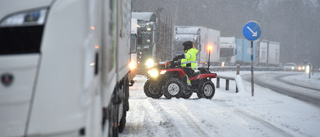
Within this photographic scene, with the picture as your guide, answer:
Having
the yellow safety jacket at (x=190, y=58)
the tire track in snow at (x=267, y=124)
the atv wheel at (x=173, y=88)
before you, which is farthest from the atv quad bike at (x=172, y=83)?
the tire track in snow at (x=267, y=124)

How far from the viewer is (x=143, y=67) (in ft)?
77.7

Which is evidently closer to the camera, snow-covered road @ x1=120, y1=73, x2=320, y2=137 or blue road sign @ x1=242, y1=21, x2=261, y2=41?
snow-covered road @ x1=120, y1=73, x2=320, y2=137

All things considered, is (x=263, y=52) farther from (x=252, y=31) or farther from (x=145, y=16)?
(x=252, y=31)

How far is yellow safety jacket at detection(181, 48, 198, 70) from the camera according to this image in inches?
504

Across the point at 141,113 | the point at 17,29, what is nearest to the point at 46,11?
the point at 17,29

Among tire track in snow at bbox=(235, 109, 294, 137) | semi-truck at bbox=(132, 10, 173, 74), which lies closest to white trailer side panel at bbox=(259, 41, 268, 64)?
semi-truck at bbox=(132, 10, 173, 74)

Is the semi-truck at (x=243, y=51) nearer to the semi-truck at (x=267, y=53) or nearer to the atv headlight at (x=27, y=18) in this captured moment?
the semi-truck at (x=267, y=53)

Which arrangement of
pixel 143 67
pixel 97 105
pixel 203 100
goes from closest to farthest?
pixel 97 105, pixel 203 100, pixel 143 67

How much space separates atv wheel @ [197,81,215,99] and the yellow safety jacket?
641mm

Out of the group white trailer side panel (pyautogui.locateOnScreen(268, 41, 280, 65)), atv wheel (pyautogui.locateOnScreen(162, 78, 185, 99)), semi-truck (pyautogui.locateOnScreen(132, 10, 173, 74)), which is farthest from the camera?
white trailer side panel (pyautogui.locateOnScreen(268, 41, 280, 65))

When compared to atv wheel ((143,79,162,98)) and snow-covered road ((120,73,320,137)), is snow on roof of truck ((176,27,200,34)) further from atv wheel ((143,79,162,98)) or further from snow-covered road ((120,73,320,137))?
snow-covered road ((120,73,320,137))

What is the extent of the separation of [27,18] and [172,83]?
10.4 metres

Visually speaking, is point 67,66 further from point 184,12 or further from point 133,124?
point 184,12

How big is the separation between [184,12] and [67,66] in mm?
83627
